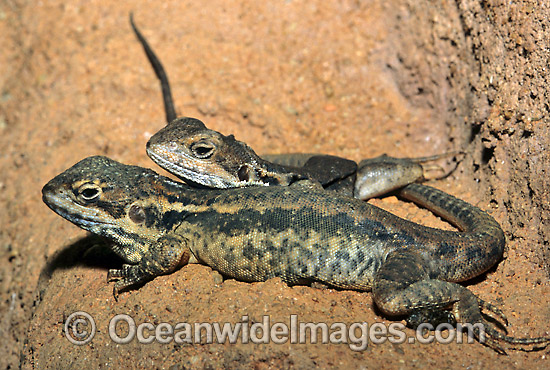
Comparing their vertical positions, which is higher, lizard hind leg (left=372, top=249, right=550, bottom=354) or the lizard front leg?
lizard hind leg (left=372, top=249, right=550, bottom=354)

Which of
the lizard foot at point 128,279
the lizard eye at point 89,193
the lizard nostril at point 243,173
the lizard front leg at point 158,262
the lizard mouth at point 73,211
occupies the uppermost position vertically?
the lizard nostril at point 243,173

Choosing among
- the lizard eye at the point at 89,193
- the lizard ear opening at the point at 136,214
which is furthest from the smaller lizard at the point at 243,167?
the lizard eye at the point at 89,193

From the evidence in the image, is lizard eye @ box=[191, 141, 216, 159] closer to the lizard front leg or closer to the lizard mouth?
the lizard front leg

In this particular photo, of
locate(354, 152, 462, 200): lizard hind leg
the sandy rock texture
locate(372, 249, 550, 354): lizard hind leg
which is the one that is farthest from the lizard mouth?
locate(354, 152, 462, 200): lizard hind leg

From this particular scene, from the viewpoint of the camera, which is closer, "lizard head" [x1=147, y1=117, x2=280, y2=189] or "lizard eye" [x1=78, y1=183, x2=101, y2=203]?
"lizard eye" [x1=78, y1=183, x2=101, y2=203]

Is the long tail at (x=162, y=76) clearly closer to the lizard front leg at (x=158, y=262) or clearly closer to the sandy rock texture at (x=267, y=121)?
the sandy rock texture at (x=267, y=121)

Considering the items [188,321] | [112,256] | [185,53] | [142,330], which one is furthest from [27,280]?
[185,53]

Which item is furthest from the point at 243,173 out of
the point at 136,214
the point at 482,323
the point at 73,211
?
the point at 482,323

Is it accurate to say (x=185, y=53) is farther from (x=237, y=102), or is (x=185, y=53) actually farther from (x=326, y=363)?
(x=326, y=363)

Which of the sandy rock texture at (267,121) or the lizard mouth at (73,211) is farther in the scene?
the lizard mouth at (73,211)
